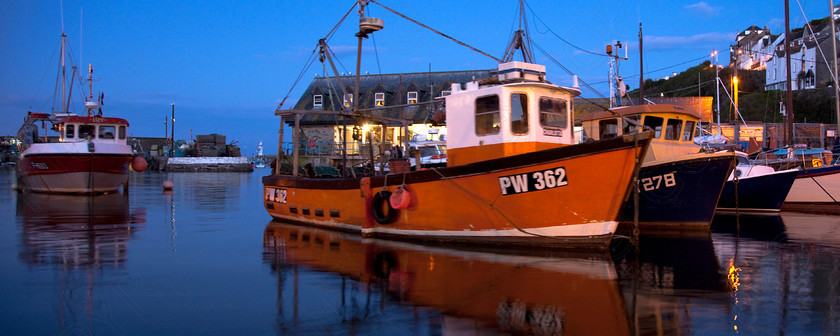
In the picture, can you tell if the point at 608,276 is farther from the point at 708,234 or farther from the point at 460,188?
the point at 708,234

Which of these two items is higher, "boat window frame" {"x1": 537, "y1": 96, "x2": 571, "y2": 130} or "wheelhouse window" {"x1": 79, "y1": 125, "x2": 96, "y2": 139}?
"wheelhouse window" {"x1": 79, "y1": 125, "x2": 96, "y2": 139}

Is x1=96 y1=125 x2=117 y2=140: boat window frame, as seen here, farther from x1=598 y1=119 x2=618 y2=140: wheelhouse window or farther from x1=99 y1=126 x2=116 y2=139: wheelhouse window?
x1=598 y1=119 x2=618 y2=140: wheelhouse window

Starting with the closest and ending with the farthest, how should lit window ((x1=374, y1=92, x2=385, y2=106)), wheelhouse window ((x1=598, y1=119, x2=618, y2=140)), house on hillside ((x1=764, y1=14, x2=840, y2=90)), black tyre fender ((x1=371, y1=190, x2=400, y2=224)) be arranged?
black tyre fender ((x1=371, y1=190, x2=400, y2=224)) → wheelhouse window ((x1=598, y1=119, x2=618, y2=140)) → lit window ((x1=374, y1=92, x2=385, y2=106)) → house on hillside ((x1=764, y1=14, x2=840, y2=90))

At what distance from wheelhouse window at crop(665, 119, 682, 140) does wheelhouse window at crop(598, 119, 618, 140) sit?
122 centimetres

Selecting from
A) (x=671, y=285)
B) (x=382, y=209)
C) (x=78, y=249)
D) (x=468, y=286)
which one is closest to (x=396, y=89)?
(x=382, y=209)

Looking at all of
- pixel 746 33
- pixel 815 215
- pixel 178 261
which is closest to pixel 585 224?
pixel 178 261

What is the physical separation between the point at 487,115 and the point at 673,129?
686cm

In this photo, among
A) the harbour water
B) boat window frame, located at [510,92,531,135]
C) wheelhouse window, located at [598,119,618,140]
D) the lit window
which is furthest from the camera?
the lit window

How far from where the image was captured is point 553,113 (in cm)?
1040

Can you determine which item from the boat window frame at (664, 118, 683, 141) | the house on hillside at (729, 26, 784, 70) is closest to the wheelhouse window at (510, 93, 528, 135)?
the boat window frame at (664, 118, 683, 141)

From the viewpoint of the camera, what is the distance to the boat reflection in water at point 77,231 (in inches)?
358

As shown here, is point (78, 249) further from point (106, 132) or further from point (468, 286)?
point (106, 132)

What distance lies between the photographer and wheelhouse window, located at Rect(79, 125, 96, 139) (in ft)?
82.0

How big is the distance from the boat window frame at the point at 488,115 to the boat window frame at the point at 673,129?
257 inches
